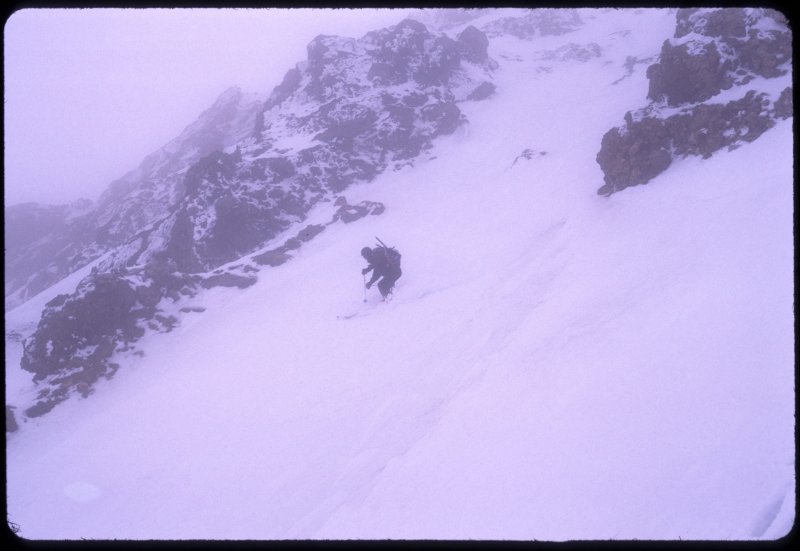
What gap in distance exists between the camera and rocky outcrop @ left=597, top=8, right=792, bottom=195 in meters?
21.0

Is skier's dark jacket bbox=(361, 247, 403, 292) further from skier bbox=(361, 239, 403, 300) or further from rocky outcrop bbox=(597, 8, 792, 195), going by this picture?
rocky outcrop bbox=(597, 8, 792, 195)

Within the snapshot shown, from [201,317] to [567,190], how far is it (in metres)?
23.8

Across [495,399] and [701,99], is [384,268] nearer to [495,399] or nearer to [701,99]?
[495,399]

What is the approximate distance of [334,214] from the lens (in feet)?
126

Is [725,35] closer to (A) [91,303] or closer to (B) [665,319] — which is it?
(B) [665,319]

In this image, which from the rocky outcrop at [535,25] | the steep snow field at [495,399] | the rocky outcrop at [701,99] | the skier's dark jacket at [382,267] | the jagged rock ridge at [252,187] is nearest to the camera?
the steep snow field at [495,399]

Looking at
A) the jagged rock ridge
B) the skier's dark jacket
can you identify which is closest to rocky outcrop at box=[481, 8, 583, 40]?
the jagged rock ridge

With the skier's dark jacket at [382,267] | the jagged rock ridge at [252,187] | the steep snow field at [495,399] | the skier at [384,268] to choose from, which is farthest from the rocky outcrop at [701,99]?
the jagged rock ridge at [252,187]

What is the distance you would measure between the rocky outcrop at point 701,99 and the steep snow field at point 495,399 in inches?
64.7

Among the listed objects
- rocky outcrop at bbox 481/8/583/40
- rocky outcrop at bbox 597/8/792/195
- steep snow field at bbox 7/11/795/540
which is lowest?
steep snow field at bbox 7/11/795/540

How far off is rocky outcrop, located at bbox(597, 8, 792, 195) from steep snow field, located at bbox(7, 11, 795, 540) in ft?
5.39

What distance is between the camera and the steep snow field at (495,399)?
25.1 ft

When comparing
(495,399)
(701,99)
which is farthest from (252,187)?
(495,399)

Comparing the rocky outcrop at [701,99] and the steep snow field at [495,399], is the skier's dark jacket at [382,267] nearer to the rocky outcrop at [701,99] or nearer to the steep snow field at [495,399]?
the steep snow field at [495,399]
